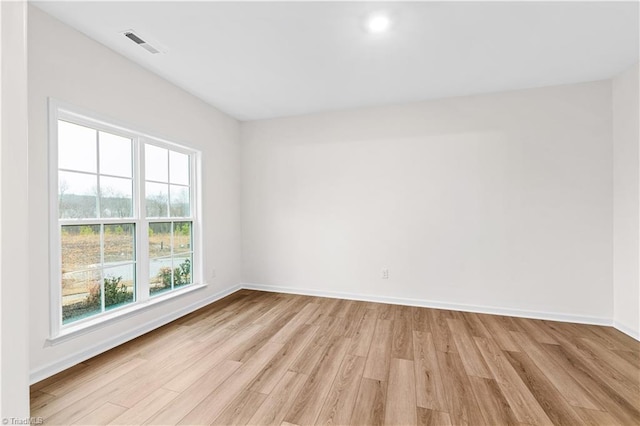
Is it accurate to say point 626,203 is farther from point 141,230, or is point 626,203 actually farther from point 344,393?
point 141,230

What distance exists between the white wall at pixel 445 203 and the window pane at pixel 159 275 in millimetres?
1340

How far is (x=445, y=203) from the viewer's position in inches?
135

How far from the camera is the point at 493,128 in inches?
128

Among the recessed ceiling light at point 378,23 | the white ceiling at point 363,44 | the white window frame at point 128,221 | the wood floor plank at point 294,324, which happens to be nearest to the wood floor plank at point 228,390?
the wood floor plank at point 294,324

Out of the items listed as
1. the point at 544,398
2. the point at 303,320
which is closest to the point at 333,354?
the point at 303,320

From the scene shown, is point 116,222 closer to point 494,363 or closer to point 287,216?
point 287,216

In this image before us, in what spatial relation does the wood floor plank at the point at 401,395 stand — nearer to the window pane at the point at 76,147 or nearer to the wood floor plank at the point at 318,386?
the wood floor plank at the point at 318,386

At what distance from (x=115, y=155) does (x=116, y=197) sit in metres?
0.40

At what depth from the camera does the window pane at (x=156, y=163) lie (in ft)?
9.45

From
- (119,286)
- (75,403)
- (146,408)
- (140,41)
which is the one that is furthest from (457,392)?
(140,41)

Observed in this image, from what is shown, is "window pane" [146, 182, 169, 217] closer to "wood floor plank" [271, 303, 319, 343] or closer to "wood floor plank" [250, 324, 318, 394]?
"wood floor plank" [271, 303, 319, 343]

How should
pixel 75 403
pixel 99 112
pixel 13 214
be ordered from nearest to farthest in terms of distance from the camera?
pixel 13 214 < pixel 75 403 < pixel 99 112

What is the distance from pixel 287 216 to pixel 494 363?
9.81 ft

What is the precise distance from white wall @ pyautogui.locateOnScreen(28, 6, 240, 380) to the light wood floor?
7.9 inches
